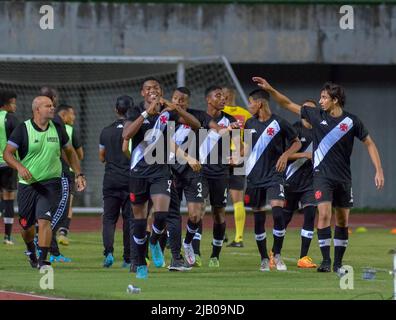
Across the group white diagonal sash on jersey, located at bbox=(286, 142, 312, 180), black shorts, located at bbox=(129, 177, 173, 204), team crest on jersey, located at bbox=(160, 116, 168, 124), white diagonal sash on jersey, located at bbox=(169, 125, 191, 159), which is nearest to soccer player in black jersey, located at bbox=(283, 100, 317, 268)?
white diagonal sash on jersey, located at bbox=(286, 142, 312, 180)

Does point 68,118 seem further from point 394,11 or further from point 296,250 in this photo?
point 394,11

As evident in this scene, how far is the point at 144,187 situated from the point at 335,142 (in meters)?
2.66

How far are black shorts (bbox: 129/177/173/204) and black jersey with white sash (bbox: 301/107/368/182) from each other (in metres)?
2.15

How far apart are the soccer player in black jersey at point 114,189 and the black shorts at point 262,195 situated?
1.72 meters

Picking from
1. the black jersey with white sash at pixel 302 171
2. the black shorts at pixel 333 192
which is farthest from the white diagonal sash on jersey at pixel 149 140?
the black jersey with white sash at pixel 302 171

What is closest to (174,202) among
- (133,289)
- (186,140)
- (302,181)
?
(186,140)

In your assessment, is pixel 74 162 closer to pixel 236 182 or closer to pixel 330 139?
pixel 330 139

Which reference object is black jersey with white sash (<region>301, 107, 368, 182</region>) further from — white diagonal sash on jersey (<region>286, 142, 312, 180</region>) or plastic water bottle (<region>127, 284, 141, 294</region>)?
plastic water bottle (<region>127, 284, 141, 294</region>)

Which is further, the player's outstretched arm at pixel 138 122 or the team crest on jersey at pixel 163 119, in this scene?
the team crest on jersey at pixel 163 119

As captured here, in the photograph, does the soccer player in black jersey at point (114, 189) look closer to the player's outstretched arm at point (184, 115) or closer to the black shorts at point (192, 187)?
the black shorts at point (192, 187)

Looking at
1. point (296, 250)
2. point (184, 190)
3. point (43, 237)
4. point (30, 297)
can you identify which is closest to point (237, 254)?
point (296, 250)

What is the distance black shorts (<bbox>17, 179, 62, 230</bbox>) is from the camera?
16.0 m

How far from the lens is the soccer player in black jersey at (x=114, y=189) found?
57.4 feet

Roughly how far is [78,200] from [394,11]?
352 inches
